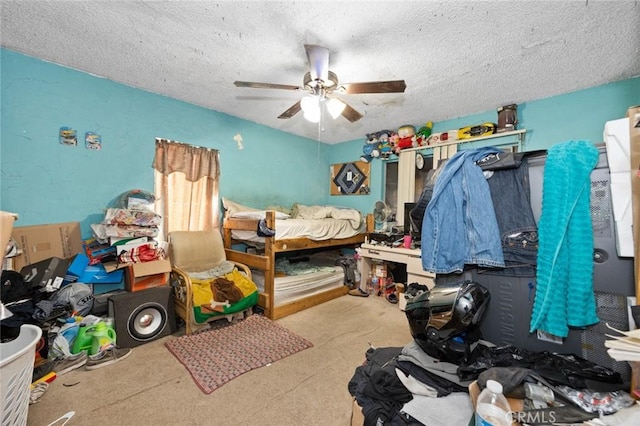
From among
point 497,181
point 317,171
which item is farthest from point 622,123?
point 317,171

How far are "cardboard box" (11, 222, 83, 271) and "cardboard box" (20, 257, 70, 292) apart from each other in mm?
92

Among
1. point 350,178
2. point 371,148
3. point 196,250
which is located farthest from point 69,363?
point 371,148

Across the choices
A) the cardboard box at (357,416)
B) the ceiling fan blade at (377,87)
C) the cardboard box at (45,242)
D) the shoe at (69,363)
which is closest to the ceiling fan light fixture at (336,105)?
the ceiling fan blade at (377,87)

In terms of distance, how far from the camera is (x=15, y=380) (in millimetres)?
732

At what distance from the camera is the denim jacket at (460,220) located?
1051 mm

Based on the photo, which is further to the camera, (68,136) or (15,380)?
(68,136)

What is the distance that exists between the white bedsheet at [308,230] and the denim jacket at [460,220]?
6.62 ft

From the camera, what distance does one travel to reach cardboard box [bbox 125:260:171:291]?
7.79 ft

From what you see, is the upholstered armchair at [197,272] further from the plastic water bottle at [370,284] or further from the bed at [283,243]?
the plastic water bottle at [370,284]

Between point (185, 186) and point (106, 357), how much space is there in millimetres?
1832

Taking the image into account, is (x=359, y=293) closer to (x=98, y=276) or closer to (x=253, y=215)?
(x=253, y=215)

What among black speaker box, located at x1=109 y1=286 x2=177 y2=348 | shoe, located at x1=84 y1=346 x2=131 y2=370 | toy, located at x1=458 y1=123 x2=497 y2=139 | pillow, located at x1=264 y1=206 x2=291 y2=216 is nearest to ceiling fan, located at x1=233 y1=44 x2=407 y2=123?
toy, located at x1=458 y1=123 x2=497 y2=139

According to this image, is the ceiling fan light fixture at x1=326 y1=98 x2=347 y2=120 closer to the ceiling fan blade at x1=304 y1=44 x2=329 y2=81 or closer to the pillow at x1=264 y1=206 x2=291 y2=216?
the ceiling fan blade at x1=304 y1=44 x2=329 y2=81

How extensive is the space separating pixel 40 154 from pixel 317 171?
346cm
